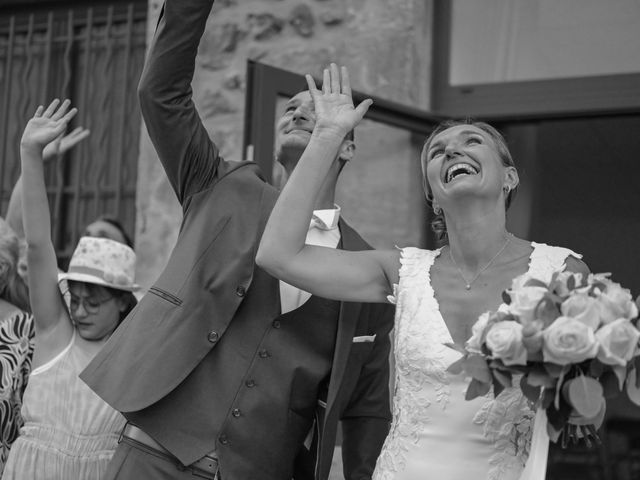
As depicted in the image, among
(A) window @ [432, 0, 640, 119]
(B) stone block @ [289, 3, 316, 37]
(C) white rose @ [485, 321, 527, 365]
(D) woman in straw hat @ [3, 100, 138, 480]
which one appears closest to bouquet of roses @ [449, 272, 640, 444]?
(C) white rose @ [485, 321, 527, 365]

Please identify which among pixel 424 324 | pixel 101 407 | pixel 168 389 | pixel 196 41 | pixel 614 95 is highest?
pixel 196 41

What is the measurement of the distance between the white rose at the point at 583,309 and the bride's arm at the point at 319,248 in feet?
2.36

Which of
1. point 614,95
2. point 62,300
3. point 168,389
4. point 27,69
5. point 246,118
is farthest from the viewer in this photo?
point 27,69

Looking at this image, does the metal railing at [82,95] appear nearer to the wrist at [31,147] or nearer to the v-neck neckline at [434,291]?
the wrist at [31,147]

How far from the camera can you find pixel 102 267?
356 cm

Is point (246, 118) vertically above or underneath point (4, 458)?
above

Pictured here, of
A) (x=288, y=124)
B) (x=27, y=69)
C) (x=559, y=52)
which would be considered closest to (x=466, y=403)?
(x=288, y=124)

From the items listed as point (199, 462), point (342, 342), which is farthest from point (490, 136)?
point (199, 462)

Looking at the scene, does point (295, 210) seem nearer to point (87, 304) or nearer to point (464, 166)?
point (464, 166)

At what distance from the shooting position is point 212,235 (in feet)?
9.82

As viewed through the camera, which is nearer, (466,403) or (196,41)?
(466,403)

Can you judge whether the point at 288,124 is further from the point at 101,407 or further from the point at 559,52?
the point at 559,52

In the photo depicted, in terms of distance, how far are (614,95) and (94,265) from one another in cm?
289

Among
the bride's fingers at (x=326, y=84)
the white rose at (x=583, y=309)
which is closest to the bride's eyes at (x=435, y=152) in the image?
the bride's fingers at (x=326, y=84)
